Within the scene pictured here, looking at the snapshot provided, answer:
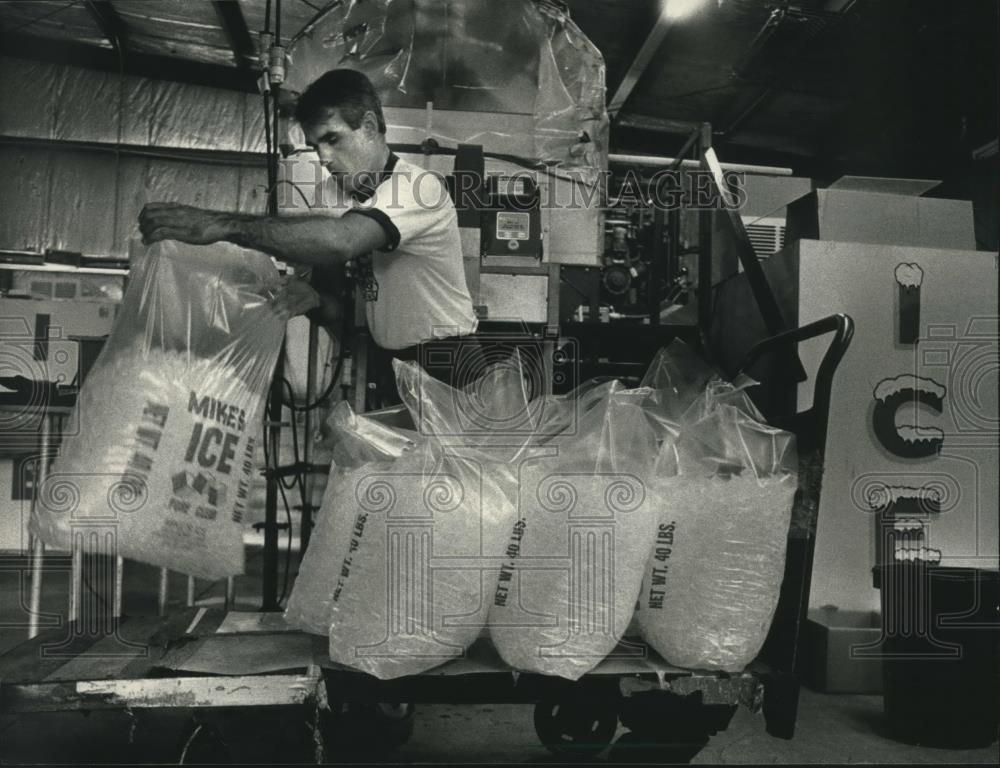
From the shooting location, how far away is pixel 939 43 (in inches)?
181

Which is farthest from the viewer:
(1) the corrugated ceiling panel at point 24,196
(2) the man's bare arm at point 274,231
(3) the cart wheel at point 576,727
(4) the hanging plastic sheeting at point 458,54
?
(1) the corrugated ceiling panel at point 24,196

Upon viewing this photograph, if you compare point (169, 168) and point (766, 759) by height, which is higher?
point (169, 168)

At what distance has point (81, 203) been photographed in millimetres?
5203

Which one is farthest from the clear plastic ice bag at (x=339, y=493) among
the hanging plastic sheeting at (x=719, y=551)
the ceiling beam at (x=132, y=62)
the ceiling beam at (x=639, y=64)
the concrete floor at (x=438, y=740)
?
the ceiling beam at (x=132, y=62)

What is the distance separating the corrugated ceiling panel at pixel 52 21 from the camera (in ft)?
15.1

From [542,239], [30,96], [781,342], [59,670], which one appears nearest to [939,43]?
[542,239]

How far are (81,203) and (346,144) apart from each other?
13.6 feet

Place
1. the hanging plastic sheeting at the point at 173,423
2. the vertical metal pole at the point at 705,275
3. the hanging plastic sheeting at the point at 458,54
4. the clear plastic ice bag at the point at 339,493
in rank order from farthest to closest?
the hanging plastic sheeting at the point at 458,54 → the vertical metal pole at the point at 705,275 → the clear plastic ice bag at the point at 339,493 → the hanging plastic sheeting at the point at 173,423

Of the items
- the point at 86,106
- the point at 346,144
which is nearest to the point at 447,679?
the point at 346,144

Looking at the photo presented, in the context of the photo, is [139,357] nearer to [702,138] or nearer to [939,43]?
[702,138]

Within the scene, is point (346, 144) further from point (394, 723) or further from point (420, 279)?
point (394, 723)

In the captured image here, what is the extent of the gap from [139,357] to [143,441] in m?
0.16

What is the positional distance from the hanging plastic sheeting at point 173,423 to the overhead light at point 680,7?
3604 millimetres

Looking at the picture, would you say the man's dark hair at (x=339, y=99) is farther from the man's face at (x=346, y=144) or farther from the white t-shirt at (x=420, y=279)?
the white t-shirt at (x=420, y=279)
